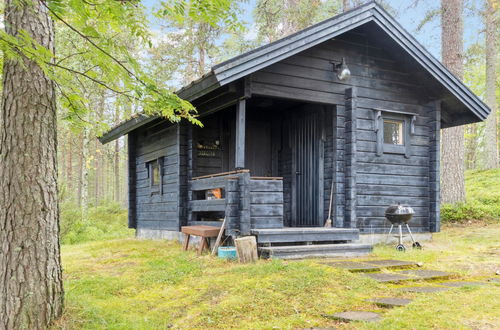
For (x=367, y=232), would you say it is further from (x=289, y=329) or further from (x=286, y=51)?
(x=289, y=329)

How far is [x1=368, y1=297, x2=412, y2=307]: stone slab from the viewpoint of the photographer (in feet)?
14.2

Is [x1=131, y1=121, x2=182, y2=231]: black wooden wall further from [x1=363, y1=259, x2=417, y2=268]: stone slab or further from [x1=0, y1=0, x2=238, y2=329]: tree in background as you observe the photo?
[x1=0, y1=0, x2=238, y2=329]: tree in background

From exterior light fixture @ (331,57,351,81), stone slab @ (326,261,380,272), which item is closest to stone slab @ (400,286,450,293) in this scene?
stone slab @ (326,261,380,272)

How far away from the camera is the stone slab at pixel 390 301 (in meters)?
4.34

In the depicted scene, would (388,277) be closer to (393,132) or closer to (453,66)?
(393,132)

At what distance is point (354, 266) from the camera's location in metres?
5.96

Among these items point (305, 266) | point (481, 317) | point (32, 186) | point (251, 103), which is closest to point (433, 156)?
point (251, 103)

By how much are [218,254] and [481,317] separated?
13.2ft

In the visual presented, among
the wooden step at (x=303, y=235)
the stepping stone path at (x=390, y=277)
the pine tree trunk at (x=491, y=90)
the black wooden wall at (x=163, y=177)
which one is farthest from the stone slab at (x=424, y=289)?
the pine tree trunk at (x=491, y=90)

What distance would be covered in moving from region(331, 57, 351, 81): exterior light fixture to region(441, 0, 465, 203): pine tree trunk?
242 inches

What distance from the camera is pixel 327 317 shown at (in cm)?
413

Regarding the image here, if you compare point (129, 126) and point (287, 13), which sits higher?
point (287, 13)

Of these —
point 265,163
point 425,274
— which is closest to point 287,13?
point 265,163

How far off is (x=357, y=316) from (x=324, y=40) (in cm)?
506
